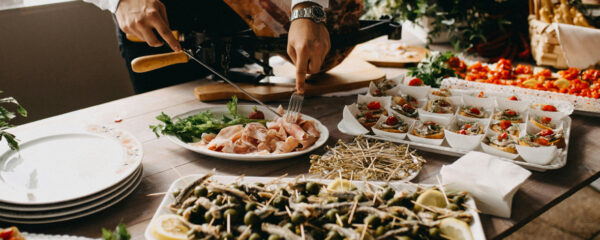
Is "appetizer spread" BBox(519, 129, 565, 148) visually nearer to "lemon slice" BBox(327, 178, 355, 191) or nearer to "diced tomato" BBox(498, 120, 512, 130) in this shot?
"diced tomato" BBox(498, 120, 512, 130)

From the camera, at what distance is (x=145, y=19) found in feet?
5.64

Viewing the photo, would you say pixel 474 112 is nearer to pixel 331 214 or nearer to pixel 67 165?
pixel 331 214

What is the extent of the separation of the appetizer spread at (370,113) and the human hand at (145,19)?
2.64ft

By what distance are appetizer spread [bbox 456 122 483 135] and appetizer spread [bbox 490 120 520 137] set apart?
0.06m

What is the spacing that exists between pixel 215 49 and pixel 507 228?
1.42 meters

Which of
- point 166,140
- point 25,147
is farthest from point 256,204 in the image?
point 25,147

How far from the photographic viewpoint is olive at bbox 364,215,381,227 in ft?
3.34

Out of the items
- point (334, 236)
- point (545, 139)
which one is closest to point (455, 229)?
point (334, 236)

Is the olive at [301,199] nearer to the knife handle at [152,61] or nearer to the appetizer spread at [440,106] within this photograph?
the appetizer spread at [440,106]

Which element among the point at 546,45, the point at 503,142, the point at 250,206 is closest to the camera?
the point at 250,206

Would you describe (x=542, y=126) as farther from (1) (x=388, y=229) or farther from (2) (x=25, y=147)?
(2) (x=25, y=147)

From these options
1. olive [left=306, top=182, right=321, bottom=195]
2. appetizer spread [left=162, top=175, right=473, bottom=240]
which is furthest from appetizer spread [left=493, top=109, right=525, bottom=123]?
olive [left=306, top=182, right=321, bottom=195]

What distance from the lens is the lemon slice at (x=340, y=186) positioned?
46.9 inches

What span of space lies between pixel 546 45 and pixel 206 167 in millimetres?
2212
